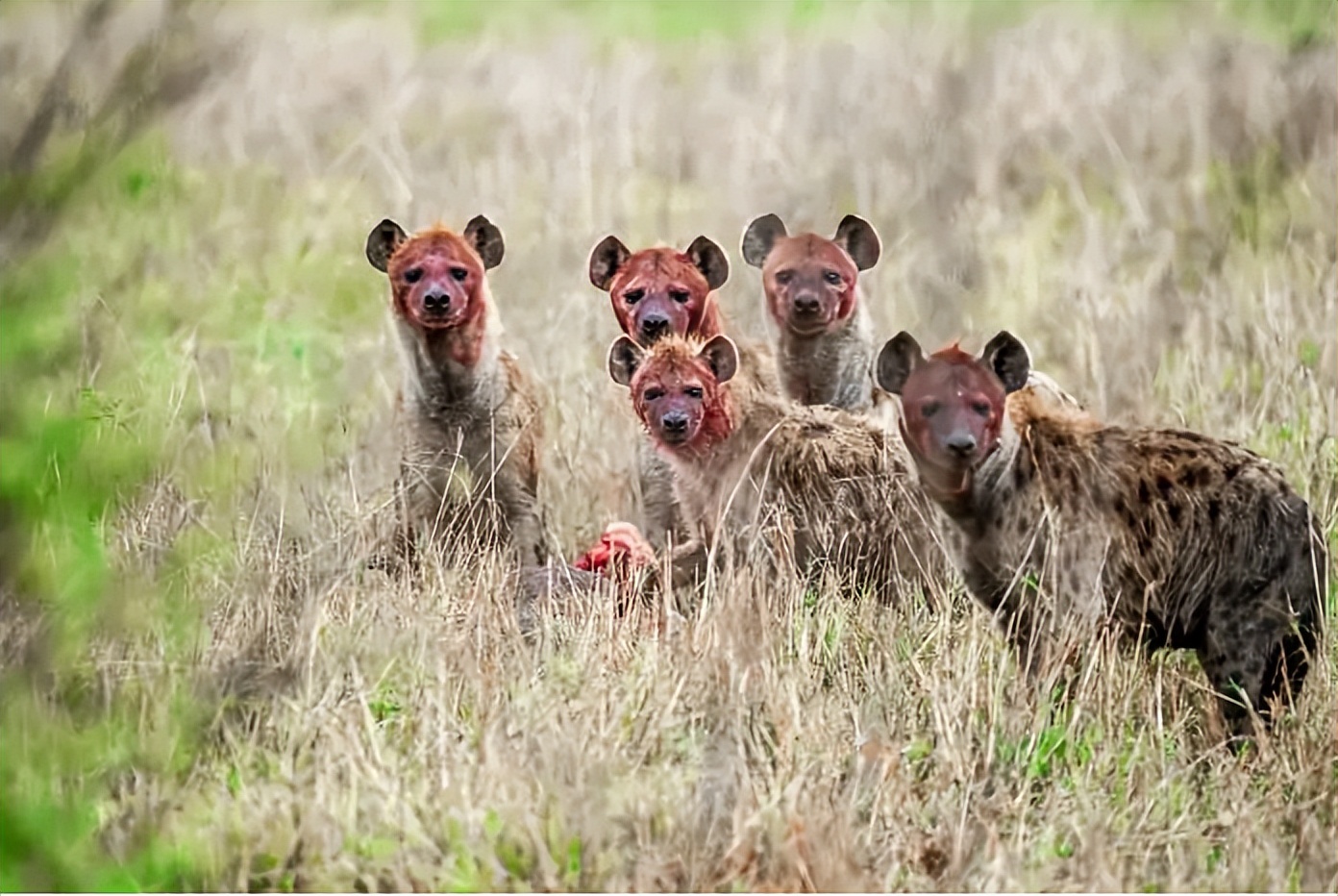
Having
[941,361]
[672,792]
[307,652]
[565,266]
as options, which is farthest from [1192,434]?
[565,266]

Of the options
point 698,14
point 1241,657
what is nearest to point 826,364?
point 1241,657

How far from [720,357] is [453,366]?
1.20 metres

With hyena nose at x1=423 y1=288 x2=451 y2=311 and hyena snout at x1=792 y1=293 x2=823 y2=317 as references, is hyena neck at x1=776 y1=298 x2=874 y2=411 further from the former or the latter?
hyena nose at x1=423 y1=288 x2=451 y2=311

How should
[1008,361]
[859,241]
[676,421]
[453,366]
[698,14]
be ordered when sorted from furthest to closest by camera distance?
[698,14] → [453,366] → [859,241] → [676,421] → [1008,361]

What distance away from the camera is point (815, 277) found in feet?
25.0

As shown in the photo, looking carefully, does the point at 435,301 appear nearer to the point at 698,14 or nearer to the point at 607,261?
the point at 607,261

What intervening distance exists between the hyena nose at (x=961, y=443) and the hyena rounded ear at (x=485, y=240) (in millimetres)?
2508

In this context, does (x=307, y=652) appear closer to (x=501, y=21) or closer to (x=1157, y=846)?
(x=1157, y=846)

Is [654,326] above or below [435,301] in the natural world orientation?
below

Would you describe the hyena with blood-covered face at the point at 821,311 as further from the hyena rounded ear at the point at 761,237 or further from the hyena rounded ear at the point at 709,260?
the hyena rounded ear at the point at 709,260

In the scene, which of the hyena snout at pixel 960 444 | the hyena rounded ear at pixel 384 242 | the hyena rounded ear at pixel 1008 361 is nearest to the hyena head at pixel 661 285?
the hyena rounded ear at pixel 384 242

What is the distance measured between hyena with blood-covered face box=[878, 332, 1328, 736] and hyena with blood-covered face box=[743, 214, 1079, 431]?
5.13 ft

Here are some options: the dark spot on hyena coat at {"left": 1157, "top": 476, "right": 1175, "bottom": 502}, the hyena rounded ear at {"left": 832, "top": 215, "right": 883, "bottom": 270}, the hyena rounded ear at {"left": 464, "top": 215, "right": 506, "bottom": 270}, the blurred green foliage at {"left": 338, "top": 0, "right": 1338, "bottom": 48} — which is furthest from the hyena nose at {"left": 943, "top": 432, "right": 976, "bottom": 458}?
the blurred green foliage at {"left": 338, "top": 0, "right": 1338, "bottom": 48}

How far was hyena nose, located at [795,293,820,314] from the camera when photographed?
7574 mm
